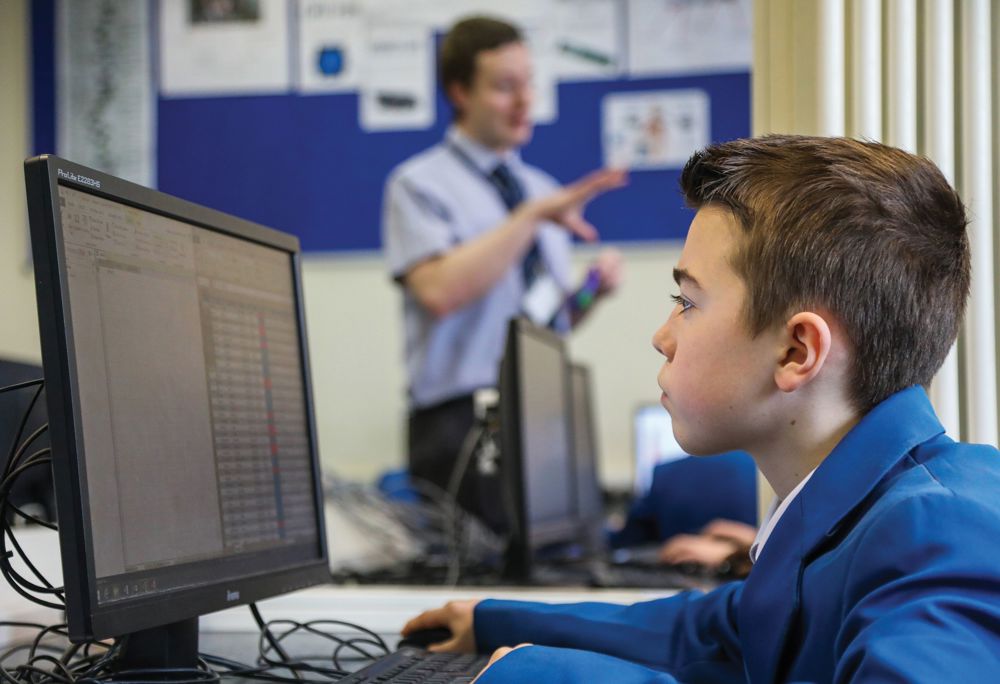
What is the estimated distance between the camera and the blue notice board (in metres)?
3.76

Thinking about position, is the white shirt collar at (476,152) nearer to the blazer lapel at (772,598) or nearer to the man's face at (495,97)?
the man's face at (495,97)

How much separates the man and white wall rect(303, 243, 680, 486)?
11 centimetres

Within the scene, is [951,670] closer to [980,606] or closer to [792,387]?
[980,606]

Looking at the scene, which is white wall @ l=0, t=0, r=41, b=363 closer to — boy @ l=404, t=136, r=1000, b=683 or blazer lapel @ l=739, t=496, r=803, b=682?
boy @ l=404, t=136, r=1000, b=683

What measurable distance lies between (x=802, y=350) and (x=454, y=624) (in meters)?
0.43

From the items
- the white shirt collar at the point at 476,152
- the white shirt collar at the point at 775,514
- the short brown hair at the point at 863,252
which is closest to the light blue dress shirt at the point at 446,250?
the white shirt collar at the point at 476,152

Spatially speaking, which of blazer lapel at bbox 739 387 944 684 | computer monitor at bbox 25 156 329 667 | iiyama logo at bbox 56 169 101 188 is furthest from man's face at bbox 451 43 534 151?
blazer lapel at bbox 739 387 944 684

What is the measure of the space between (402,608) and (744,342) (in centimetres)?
65

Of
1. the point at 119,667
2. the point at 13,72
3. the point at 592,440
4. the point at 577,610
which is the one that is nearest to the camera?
the point at 119,667

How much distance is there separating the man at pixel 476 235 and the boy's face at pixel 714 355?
2.15 meters

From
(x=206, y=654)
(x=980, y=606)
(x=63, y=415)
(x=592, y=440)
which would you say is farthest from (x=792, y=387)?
(x=592, y=440)

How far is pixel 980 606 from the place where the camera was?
23.3 inches

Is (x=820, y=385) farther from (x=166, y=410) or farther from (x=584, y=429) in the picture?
(x=584, y=429)

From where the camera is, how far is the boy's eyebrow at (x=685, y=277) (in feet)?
2.87
